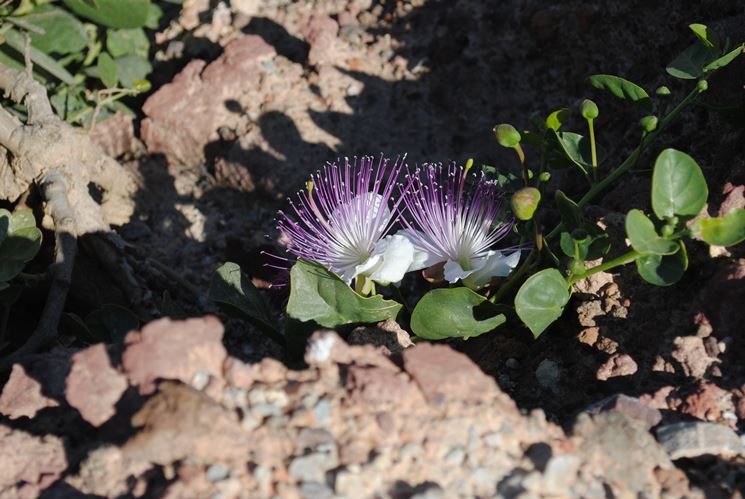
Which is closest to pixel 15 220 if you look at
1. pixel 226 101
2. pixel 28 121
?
pixel 28 121

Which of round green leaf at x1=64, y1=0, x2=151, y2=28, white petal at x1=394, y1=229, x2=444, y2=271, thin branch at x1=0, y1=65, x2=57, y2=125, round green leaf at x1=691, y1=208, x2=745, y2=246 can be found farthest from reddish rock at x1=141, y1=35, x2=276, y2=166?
round green leaf at x1=691, y1=208, x2=745, y2=246

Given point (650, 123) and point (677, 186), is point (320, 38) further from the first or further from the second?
point (677, 186)

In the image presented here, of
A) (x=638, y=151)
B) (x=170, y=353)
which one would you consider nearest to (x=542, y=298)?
(x=638, y=151)

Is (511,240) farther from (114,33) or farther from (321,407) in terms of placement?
(114,33)

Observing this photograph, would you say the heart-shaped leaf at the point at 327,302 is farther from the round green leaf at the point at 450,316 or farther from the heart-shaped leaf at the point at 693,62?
the heart-shaped leaf at the point at 693,62

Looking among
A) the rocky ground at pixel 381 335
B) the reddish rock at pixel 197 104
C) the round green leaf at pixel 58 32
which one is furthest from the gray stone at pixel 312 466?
the round green leaf at pixel 58 32

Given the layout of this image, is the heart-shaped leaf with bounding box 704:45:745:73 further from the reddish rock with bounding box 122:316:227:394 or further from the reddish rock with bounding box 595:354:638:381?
the reddish rock with bounding box 122:316:227:394
